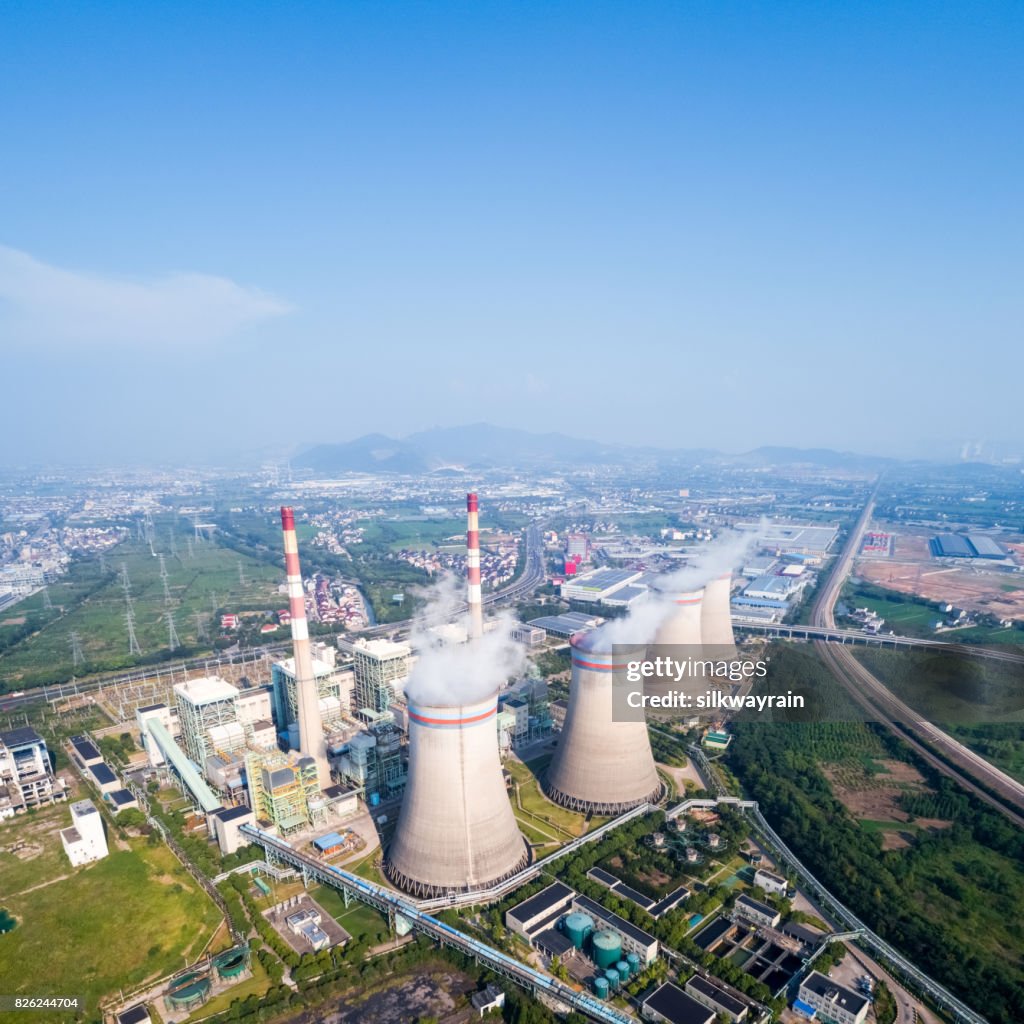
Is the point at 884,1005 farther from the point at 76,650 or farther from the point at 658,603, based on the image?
the point at 76,650

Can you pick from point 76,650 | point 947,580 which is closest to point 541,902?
point 76,650

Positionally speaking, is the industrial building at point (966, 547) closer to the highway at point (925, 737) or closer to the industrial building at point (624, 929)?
the highway at point (925, 737)

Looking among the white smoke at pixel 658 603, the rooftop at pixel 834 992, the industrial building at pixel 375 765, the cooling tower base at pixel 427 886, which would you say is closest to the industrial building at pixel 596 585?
the white smoke at pixel 658 603

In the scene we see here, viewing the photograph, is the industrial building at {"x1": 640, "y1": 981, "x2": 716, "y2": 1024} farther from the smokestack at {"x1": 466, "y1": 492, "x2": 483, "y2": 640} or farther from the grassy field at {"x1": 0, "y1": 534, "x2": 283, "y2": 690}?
the grassy field at {"x1": 0, "y1": 534, "x2": 283, "y2": 690}

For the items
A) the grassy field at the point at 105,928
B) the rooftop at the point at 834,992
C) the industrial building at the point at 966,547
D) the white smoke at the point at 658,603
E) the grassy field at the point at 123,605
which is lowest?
the grassy field at the point at 123,605

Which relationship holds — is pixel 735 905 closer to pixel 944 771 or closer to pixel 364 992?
pixel 364 992
